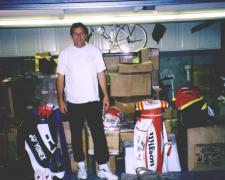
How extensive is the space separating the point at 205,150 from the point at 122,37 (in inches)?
154

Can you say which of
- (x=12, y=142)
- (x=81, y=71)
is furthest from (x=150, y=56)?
(x=12, y=142)

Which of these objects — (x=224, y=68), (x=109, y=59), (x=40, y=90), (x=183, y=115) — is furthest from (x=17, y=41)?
(x=224, y=68)

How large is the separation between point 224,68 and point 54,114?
466cm

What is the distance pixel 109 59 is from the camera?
21.1 feet

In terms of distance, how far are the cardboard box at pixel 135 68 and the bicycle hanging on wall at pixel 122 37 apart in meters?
1.67

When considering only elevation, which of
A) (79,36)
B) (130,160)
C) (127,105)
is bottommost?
(130,160)

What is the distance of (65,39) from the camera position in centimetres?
711

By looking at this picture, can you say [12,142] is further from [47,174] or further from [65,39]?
[65,39]

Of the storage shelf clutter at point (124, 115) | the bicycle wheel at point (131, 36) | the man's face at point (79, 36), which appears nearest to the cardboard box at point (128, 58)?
the storage shelf clutter at point (124, 115)

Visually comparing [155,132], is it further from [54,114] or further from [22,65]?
[22,65]

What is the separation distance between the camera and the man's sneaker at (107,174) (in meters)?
3.89

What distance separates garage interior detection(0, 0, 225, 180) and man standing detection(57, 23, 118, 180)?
0.36 metres

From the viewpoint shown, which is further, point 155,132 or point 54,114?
point 54,114

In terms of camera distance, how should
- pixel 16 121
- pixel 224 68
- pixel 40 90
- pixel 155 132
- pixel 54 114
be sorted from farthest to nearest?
pixel 224 68 → pixel 40 90 → pixel 16 121 → pixel 54 114 → pixel 155 132
